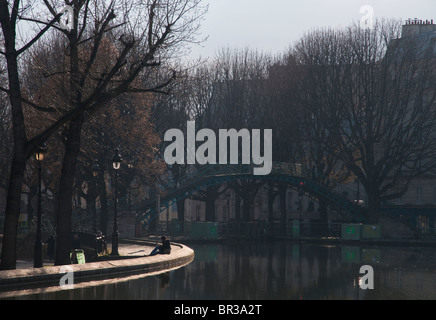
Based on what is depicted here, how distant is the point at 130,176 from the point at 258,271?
21.8 meters

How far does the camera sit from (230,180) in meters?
51.2

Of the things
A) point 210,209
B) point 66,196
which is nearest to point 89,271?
point 66,196

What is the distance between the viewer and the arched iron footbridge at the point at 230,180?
5025 cm

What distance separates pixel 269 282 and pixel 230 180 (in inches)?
1238

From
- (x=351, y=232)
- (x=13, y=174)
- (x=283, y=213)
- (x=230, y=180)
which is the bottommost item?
(x=351, y=232)

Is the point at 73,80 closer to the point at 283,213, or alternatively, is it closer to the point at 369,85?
the point at 369,85

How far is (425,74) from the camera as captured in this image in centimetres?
4628

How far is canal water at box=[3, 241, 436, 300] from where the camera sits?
645 inches

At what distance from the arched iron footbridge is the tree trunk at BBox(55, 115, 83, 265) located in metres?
25.4

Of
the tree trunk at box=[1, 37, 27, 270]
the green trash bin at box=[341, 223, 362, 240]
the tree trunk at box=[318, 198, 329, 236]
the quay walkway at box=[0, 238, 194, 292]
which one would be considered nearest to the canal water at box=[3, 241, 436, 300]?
the quay walkway at box=[0, 238, 194, 292]

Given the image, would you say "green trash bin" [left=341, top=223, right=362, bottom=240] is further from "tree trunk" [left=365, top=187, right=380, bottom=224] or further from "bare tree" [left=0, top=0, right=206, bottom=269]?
"bare tree" [left=0, top=0, right=206, bottom=269]

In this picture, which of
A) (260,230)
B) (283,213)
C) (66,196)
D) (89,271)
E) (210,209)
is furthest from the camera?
(283,213)

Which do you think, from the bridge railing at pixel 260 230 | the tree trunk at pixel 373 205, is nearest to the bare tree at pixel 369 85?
the tree trunk at pixel 373 205

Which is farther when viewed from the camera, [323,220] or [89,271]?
[323,220]
